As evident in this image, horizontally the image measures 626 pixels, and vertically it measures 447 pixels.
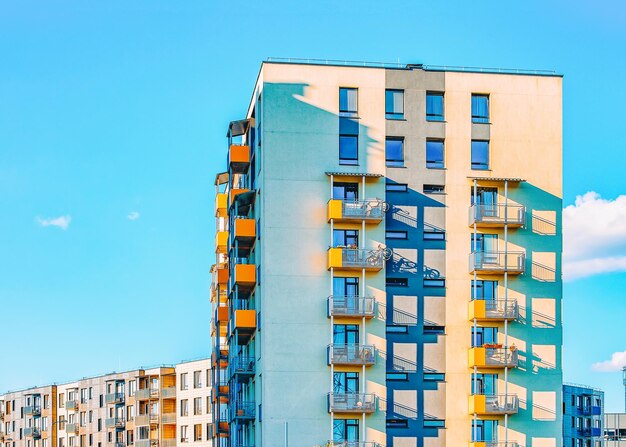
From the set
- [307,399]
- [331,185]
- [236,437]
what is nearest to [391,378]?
[307,399]

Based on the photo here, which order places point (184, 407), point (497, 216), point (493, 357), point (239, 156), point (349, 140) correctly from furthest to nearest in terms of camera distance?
point (184, 407)
point (239, 156)
point (497, 216)
point (349, 140)
point (493, 357)

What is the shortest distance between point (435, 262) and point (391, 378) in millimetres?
7137

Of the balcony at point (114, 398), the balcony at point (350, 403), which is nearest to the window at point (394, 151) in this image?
the balcony at point (350, 403)

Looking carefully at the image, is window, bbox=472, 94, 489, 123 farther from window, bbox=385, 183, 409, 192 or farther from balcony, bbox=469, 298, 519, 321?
balcony, bbox=469, 298, 519, 321

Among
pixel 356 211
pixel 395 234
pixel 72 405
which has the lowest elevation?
pixel 72 405

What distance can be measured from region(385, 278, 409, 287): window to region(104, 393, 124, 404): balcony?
92976 mm

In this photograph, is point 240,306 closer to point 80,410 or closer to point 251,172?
point 251,172

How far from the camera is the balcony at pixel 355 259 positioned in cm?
6588

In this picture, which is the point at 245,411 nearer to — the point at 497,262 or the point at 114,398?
the point at 497,262

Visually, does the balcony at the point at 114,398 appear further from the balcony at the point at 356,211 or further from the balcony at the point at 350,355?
the balcony at the point at 356,211

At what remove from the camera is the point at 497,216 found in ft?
225

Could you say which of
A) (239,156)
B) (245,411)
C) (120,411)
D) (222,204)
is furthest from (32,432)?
(245,411)

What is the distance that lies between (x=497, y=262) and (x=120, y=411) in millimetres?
96039

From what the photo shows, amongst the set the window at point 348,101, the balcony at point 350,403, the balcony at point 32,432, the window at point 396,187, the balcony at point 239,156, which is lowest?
the balcony at point 350,403
